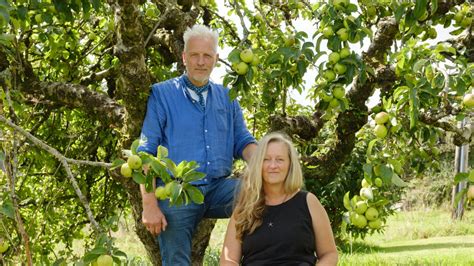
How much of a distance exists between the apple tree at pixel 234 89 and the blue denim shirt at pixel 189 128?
136mm

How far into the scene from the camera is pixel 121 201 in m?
4.30

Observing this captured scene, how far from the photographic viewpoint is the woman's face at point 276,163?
8.23 feet

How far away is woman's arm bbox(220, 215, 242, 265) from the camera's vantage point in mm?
2518

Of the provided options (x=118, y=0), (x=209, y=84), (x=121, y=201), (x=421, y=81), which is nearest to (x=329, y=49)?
(x=421, y=81)

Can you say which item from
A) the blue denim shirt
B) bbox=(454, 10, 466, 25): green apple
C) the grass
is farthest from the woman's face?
the grass

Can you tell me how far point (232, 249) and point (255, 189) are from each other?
0.84 ft

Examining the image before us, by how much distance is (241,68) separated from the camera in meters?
2.28

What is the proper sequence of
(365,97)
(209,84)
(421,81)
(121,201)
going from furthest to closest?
(121,201) < (365,97) < (209,84) < (421,81)

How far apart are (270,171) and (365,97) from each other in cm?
96

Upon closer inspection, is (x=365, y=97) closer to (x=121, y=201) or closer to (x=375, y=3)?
(x=375, y=3)

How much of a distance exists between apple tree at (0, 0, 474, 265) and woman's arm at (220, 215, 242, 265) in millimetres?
426

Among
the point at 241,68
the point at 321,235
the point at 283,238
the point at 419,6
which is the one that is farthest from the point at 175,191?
the point at 419,6

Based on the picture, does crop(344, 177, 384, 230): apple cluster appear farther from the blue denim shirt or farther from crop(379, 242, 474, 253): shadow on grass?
crop(379, 242, 474, 253): shadow on grass

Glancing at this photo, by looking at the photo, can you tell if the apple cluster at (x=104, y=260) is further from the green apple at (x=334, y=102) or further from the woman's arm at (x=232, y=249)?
the green apple at (x=334, y=102)
